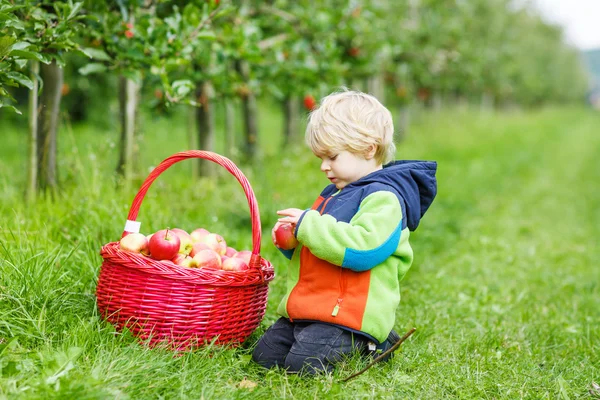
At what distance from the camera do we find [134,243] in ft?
9.49

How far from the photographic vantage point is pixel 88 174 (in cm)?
454

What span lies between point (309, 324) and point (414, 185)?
0.76m

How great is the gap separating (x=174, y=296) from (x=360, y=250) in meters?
0.79

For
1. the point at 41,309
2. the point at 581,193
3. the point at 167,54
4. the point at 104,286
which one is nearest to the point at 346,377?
the point at 104,286

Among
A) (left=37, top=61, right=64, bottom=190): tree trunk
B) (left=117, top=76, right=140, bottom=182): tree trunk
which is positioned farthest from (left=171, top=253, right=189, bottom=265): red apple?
(left=117, top=76, right=140, bottom=182): tree trunk

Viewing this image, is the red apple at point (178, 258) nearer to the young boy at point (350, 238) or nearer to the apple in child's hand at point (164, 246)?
the apple in child's hand at point (164, 246)

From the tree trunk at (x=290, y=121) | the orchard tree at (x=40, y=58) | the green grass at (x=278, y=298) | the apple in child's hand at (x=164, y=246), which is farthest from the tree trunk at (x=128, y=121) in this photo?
the tree trunk at (x=290, y=121)

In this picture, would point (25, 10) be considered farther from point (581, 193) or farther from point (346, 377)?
point (581, 193)

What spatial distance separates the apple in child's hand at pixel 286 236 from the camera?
2.86 m

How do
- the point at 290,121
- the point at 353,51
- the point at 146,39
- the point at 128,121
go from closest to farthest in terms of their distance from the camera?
the point at 146,39, the point at 128,121, the point at 353,51, the point at 290,121

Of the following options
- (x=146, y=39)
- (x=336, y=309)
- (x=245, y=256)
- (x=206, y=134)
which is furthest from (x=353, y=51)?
(x=336, y=309)

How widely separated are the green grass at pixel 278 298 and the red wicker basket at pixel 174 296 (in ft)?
0.25

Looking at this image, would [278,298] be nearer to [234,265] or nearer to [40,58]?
[234,265]

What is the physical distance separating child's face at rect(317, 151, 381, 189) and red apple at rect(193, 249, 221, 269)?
0.63m
